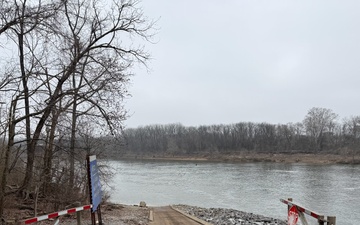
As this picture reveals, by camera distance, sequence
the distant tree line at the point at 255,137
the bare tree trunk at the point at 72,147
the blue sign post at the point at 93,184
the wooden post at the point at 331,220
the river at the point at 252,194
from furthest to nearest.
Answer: the distant tree line at the point at 255,137
the river at the point at 252,194
the bare tree trunk at the point at 72,147
the blue sign post at the point at 93,184
the wooden post at the point at 331,220

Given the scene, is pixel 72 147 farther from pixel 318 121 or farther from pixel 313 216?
pixel 318 121

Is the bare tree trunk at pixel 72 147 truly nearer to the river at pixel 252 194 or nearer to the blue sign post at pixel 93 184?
Result: the blue sign post at pixel 93 184

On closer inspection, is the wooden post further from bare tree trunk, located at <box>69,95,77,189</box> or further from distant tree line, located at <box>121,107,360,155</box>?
distant tree line, located at <box>121,107,360,155</box>

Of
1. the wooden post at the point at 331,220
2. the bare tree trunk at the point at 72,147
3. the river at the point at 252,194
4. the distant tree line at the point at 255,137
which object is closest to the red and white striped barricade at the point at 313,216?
the wooden post at the point at 331,220

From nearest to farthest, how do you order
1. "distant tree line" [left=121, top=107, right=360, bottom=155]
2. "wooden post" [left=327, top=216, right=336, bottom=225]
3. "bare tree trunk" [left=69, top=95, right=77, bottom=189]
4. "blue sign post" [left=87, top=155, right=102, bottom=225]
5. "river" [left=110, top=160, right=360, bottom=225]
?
1. "wooden post" [left=327, top=216, right=336, bottom=225]
2. "blue sign post" [left=87, top=155, right=102, bottom=225]
3. "bare tree trunk" [left=69, top=95, right=77, bottom=189]
4. "river" [left=110, top=160, right=360, bottom=225]
5. "distant tree line" [left=121, top=107, right=360, bottom=155]

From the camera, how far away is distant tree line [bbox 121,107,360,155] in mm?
101000

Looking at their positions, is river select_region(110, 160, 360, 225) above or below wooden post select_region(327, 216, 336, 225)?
below

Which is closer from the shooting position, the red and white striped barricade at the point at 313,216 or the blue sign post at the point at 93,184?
the red and white striped barricade at the point at 313,216

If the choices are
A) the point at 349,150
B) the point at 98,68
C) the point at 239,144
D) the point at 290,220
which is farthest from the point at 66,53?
the point at 239,144

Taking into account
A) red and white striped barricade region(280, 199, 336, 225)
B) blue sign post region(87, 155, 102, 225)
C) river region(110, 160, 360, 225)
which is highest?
blue sign post region(87, 155, 102, 225)

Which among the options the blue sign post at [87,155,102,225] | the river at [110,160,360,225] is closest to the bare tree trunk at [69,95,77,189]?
the blue sign post at [87,155,102,225]

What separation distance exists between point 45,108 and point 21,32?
2.22 m

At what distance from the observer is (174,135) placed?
131875 mm

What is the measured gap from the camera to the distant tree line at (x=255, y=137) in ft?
331
